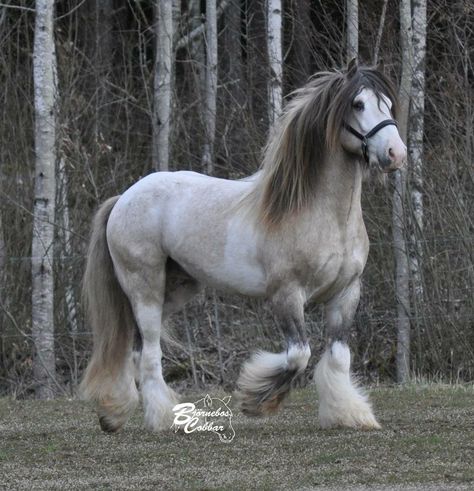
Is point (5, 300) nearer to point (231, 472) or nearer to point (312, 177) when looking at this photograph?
point (312, 177)

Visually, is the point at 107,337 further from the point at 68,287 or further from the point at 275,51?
the point at 275,51

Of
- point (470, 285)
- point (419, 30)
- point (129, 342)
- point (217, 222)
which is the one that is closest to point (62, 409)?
point (129, 342)

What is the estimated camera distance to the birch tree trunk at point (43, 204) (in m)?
12.0

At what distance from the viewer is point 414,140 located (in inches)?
494

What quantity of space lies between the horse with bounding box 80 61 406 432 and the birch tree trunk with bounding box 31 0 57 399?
404 cm

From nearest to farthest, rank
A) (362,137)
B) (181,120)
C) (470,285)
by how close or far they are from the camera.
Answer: (362,137)
(470,285)
(181,120)

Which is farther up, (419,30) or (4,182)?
(419,30)

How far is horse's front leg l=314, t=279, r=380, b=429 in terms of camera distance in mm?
7273

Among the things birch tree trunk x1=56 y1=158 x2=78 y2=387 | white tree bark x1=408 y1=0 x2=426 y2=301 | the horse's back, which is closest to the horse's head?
the horse's back

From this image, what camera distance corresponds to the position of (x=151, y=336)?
7930mm

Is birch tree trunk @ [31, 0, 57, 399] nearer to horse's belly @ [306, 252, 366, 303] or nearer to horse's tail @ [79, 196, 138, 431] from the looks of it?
horse's tail @ [79, 196, 138, 431]

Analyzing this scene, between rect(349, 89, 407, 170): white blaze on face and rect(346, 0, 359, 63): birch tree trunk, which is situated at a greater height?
rect(346, 0, 359, 63): birch tree trunk

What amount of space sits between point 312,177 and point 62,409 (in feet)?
11.5

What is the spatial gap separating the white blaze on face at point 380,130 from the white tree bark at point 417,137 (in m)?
5.05
